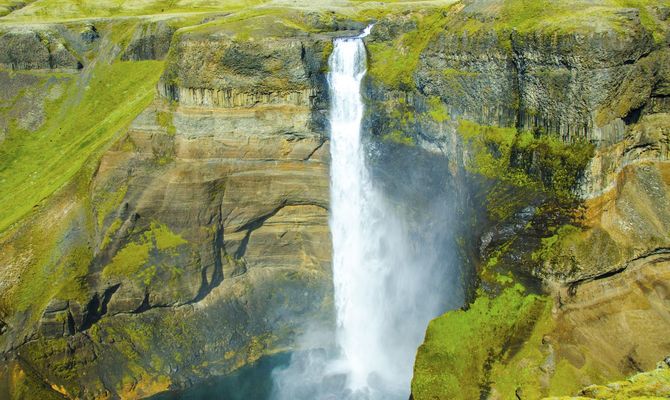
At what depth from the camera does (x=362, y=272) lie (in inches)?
1666

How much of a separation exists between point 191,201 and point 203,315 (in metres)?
8.51

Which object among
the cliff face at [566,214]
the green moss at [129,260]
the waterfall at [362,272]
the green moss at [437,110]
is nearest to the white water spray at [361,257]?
the waterfall at [362,272]

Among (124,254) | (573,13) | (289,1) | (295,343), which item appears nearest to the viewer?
(573,13)

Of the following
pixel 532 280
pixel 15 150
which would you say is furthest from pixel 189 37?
pixel 15 150

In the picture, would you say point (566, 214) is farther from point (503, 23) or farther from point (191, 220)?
point (191, 220)

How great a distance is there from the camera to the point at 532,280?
29.0 m

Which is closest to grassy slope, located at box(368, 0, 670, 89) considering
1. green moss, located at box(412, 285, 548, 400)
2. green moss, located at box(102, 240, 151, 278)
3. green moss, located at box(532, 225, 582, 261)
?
green moss, located at box(532, 225, 582, 261)

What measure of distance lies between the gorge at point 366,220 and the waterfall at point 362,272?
0.55ft

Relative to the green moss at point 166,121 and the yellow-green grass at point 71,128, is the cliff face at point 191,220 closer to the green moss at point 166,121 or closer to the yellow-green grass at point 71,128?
the green moss at point 166,121

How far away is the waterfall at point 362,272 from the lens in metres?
37.7

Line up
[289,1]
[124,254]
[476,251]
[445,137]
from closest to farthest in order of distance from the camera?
[476,251] → [445,137] → [124,254] → [289,1]

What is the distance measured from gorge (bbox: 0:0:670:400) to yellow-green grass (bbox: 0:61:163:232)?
162 inches

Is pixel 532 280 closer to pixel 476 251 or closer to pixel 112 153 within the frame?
pixel 476 251

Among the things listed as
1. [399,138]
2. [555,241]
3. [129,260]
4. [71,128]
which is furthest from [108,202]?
[555,241]
